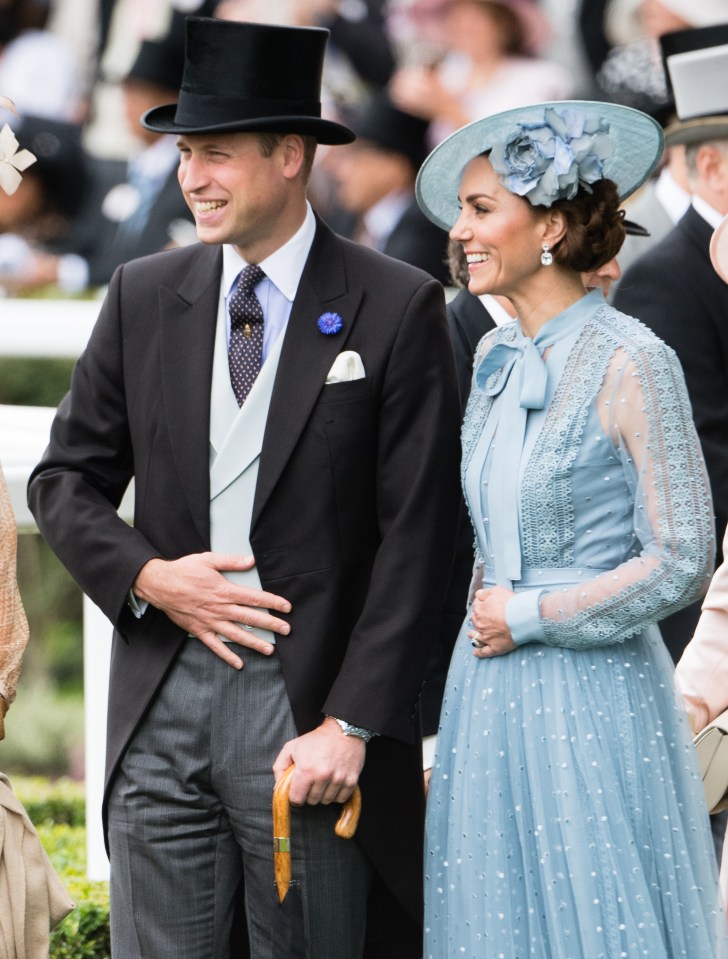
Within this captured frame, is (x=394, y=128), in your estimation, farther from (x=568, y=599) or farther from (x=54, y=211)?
(x=568, y=599)

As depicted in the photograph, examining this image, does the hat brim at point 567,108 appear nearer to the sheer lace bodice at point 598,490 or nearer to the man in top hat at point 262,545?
the man in top hat at point 262,545

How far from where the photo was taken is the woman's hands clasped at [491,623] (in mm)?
2785

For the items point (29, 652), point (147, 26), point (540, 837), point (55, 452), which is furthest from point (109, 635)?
point (29, 652)

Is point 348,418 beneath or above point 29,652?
above

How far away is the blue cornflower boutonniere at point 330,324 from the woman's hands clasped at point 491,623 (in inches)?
21.0

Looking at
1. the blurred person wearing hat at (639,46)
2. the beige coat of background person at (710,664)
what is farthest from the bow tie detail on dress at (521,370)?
the blurred person wearing hat at (639,46)

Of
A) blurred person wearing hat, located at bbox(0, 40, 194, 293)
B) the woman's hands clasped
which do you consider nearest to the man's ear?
the woman's hands clasped

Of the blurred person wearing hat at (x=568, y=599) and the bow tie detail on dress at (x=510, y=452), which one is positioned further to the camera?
the bow tie detail on dress at (x=510, y=452)

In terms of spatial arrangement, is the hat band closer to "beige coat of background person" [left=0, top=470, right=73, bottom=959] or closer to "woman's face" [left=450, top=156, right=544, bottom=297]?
"woman's face" [left=450, top=156, right=544, bottom=297]

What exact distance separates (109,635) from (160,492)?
1224 millimetres

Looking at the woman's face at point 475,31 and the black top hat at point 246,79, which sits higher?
the woman's face at point 475,31

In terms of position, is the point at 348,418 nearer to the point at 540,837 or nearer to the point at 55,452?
the point at 55,452

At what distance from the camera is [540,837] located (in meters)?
2.70

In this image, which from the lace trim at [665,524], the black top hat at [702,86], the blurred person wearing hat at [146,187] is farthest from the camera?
the blurred person wearing hat at [146,187]
